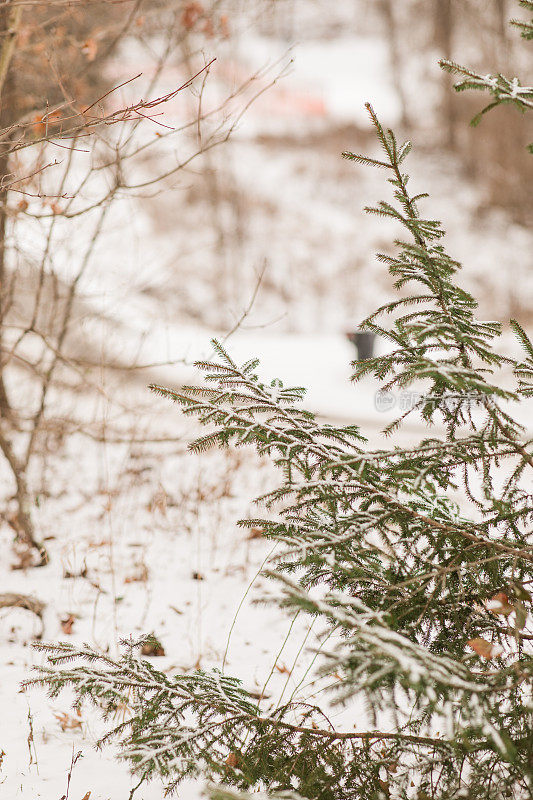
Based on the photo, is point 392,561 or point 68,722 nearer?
point 392,561

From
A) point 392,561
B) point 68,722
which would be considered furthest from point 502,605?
point 68,722

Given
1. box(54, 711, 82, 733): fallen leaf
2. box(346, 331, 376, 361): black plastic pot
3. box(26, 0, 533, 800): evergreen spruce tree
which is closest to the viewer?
box(26, 0, 533, 800): evergreen spruce tree

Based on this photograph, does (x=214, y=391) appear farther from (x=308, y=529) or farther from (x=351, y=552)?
(x=351, y=552)

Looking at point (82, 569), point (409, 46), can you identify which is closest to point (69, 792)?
point (82, 569)

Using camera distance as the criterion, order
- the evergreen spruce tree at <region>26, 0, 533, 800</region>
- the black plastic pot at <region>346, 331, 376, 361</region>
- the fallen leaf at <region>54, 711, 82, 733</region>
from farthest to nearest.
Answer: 1. the black plastic pot at <region>346, 331, 376, 361</region>
2. the fallen leaf at <region>54, 711, 82, 733</region>
3. the evergreen spruce tree at <region>26, 0, 533, 800</region>

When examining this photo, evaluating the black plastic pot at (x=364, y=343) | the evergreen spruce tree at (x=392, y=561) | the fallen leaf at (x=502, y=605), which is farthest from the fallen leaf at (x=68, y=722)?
the black plastic pot at (x=364, y=343)

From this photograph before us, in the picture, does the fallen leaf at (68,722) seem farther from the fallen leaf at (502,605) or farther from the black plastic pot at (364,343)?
the black plastic pot at (364,343)

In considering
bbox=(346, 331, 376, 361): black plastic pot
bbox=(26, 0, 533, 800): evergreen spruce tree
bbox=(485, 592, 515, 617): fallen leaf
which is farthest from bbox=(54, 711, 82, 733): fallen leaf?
bbox=(346, 331, 376, 361): black plastic pot

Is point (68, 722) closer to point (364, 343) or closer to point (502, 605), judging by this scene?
point (502, 605)

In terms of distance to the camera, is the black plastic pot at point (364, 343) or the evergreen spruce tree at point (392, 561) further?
the black plastic pot at point (364, 343)

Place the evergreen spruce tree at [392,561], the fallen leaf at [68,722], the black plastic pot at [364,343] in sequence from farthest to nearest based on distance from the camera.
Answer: the black plastic pot at [364,343] < the fallen leaf at [68,722] < the evergreen spruce tree at [392,561]

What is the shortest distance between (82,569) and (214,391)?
9.15ft

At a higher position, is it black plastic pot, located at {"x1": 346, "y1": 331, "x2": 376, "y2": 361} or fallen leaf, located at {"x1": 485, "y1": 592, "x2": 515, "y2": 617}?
black plastic pot, located at {"x1": 346, "y1": 331, "x2": 376, "y2": 361}

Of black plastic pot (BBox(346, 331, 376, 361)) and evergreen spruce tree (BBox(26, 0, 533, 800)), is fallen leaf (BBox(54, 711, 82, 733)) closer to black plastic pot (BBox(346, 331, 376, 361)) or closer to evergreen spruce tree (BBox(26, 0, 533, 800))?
evergreen spruce tree (BBox(26, 0, 533, 800))
